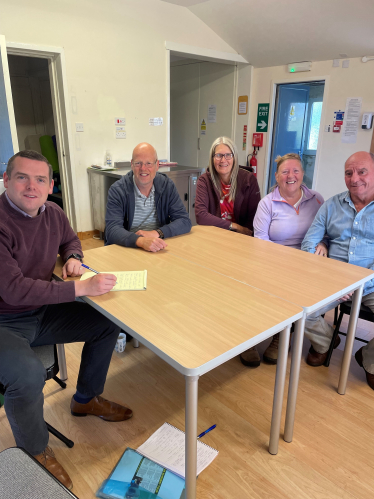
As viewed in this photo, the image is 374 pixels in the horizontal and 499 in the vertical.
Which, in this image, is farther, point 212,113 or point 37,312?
point 212,113

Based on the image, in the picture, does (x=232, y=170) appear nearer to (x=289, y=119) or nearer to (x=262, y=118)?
(x=262, y=118)

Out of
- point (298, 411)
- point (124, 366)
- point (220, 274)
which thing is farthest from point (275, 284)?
point (124, 366)

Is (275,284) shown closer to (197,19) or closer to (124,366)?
(124,366)

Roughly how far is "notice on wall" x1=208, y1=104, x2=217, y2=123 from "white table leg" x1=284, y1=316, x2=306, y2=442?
210 inches

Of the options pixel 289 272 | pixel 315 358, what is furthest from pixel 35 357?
pixel 315 358

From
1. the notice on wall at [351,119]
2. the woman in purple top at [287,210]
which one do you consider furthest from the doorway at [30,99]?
the woman in purple top at [287,210]

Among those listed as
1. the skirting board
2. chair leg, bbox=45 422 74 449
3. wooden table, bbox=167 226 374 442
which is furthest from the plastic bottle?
chair leg, bbox=45 422 74 449

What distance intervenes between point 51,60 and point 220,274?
3.69 meters

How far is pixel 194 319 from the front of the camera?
4.16 ft

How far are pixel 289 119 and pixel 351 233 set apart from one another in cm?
418

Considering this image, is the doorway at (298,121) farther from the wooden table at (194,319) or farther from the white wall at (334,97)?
the wooden table at (194,319)

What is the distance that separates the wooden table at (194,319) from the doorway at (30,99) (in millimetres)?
5200

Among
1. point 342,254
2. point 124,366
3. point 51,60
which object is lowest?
point 124,366

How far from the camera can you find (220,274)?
1.66 m
